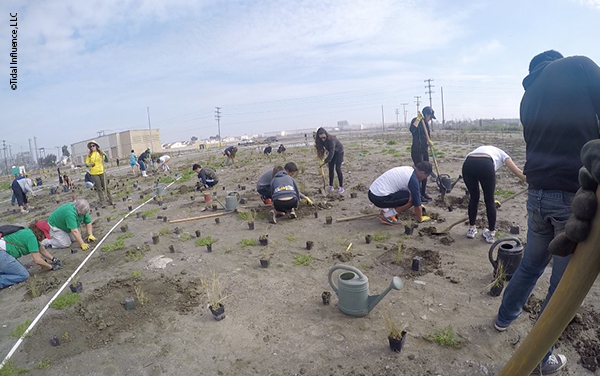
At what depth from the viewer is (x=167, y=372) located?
119 inches

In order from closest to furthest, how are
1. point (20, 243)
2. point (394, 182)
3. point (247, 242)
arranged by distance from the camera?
1. point (20, 243)
2. point (247, 242)
3. point (394, 182)

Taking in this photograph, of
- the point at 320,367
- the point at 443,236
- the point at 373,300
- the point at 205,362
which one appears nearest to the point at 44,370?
the point at 205,362

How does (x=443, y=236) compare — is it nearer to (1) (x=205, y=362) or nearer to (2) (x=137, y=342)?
(1) (x=205, y=362)

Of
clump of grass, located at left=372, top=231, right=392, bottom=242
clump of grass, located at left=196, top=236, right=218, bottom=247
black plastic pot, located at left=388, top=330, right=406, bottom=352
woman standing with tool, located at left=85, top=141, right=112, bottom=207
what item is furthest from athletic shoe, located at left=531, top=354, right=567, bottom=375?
woman standing with tool, located at left=85, top=141, right=112, bottom=207

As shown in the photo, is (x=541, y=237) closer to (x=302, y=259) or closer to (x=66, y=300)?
(x=302, y=259)

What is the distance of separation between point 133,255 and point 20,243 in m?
1.58

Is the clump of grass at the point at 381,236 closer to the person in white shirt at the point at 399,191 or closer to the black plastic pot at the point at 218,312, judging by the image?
the person in white shirt at the point at 399,191

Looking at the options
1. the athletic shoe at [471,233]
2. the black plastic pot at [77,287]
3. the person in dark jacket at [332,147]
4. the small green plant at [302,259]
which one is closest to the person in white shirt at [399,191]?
the athletic shoe at [471,233]

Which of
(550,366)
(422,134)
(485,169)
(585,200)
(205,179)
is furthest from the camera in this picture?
(205,179)

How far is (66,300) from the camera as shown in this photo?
434cm

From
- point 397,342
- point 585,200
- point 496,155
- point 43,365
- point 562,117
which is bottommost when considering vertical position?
point 43,365

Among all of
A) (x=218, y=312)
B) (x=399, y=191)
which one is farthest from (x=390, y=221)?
Answer: (x=218, y=312)

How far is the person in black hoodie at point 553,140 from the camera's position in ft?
7.50

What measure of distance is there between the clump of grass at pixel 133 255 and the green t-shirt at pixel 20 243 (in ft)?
4.12
